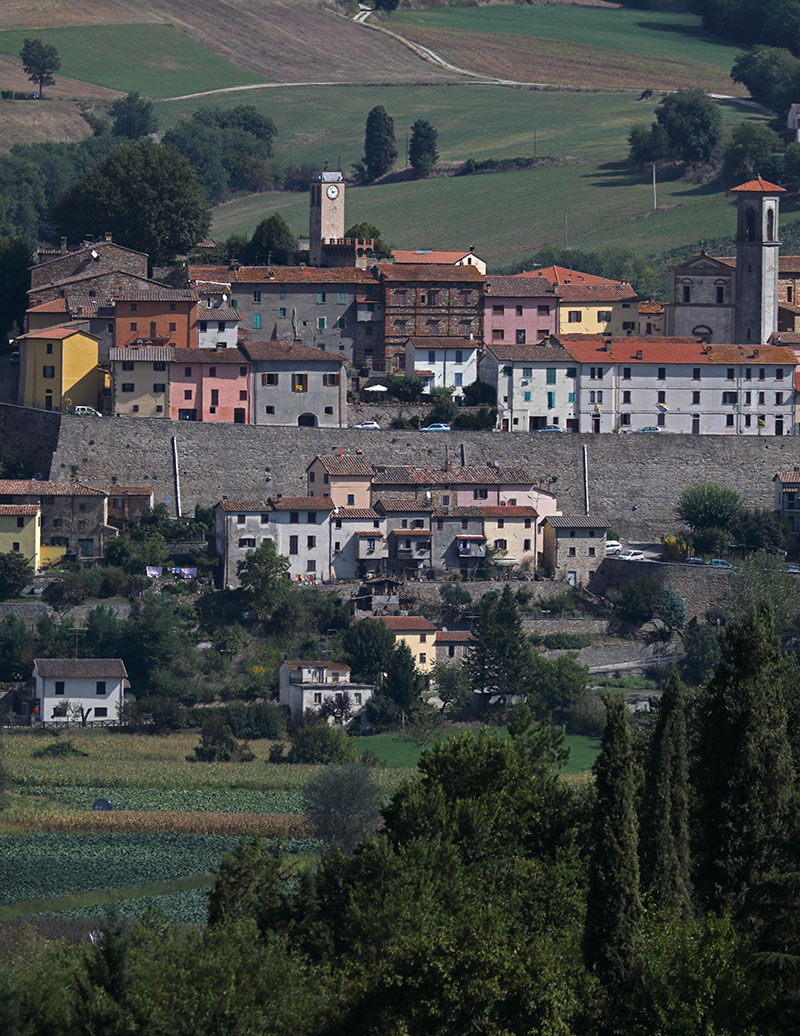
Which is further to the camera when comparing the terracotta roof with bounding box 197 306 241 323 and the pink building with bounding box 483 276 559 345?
the pink building with bounding box 483 276 559 345

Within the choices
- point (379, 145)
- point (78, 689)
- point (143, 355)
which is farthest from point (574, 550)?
point (379, 145)

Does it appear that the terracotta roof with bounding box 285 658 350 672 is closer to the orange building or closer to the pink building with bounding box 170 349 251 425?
the pink building with bounding box 170 349 251 425

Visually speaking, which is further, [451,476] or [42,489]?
[451,476]

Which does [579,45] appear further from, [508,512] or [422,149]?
[508,512]

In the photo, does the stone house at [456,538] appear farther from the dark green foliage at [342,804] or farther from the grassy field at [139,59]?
the grassy field at [139,59]

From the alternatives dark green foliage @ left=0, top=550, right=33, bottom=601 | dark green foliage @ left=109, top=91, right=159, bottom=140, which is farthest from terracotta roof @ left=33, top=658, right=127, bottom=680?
dark green foliage @ left=109, top=91, right=159, bottom=140

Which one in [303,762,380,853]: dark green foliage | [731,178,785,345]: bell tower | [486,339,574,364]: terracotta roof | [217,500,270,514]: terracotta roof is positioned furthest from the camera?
[731,178,785,345]: bell tower
